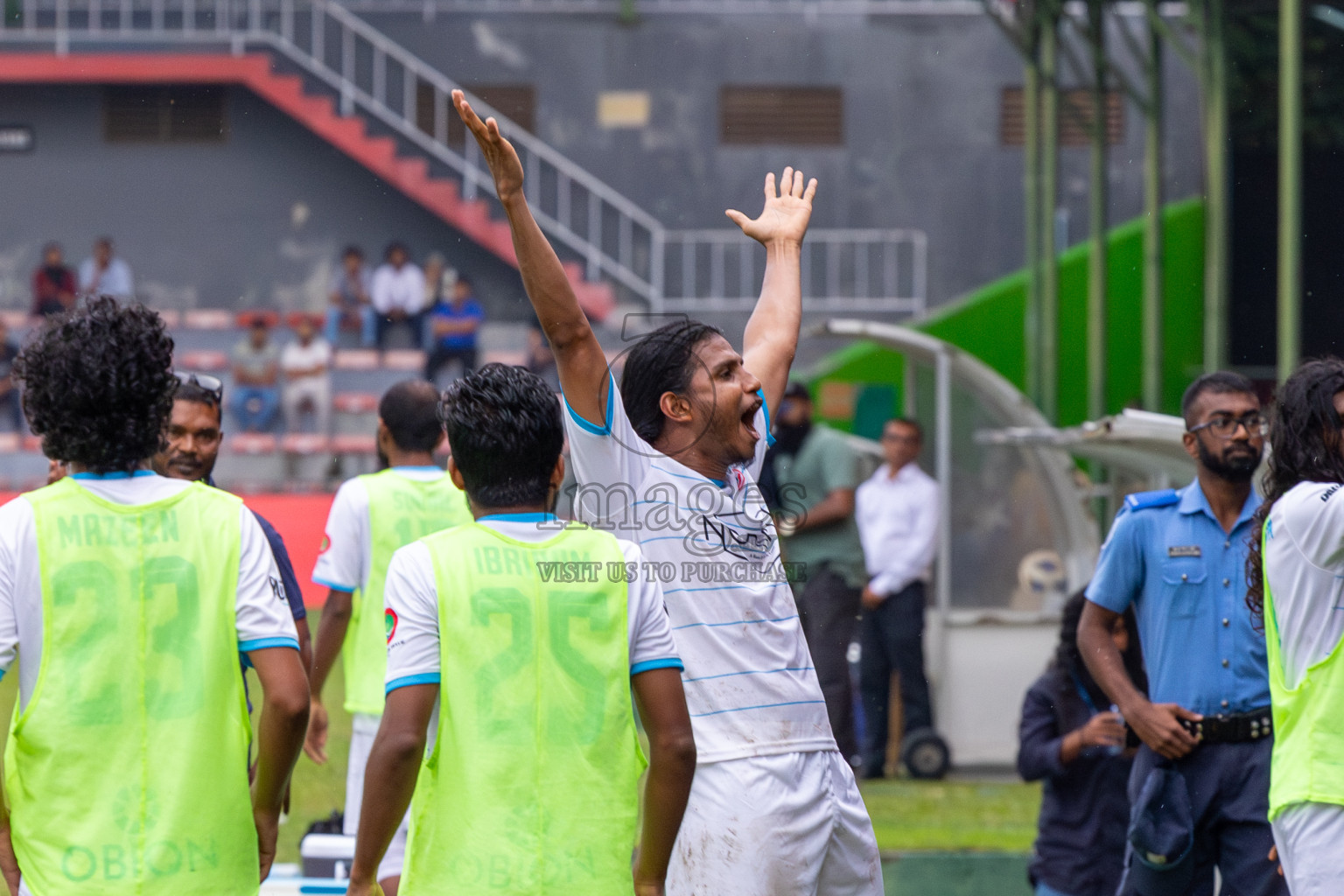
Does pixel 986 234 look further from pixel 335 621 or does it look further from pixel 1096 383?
pixel 335 621

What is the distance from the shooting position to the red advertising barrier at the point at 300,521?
12578 mm

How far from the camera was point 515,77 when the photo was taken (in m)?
18.3

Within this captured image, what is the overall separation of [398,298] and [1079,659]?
13801 mm

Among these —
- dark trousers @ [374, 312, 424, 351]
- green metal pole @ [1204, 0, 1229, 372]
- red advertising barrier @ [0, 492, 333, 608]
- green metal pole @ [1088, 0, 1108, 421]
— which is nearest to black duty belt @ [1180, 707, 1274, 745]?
green metal pole @ [1204, 0, 1229, 372]

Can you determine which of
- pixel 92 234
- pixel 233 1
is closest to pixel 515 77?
pixel 233 1

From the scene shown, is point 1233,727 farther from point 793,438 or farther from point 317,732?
point 793,438

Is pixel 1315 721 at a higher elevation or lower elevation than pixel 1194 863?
higher

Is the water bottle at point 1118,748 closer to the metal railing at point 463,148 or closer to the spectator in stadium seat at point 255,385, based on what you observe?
the metal railing at point 463,148

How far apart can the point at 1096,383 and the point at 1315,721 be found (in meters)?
10.4

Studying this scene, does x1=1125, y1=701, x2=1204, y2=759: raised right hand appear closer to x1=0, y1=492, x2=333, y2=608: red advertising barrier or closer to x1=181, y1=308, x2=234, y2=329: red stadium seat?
x1=0, y1=492, x2=333, y2=608: red advertising barrier

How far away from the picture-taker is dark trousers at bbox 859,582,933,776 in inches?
332

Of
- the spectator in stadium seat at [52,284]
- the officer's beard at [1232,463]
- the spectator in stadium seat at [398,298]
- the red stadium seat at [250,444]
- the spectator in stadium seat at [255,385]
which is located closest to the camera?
the officer's beard at [1232,463]

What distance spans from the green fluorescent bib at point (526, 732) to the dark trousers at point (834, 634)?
18.1 ft

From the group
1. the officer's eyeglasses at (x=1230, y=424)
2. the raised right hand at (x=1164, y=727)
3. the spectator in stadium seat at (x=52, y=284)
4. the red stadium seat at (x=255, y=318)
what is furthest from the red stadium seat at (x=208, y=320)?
the raised right hand at (x=1164, y=727)
